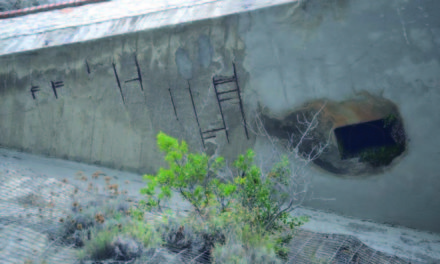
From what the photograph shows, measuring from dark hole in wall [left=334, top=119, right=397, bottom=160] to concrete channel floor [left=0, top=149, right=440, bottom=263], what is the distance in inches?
41.1

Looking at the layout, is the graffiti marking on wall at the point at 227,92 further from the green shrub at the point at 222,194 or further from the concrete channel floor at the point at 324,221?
the concrete channel floor at the point at 324,221

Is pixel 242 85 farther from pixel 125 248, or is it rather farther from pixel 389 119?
pixel 125 248

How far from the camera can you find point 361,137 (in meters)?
7.02

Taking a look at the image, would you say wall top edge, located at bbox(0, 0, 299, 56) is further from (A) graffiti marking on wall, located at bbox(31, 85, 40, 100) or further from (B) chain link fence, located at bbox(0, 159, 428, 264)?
(B) chain link fence, located at bbox(0, 159, 428, 264)

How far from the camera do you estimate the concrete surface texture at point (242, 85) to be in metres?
6.47

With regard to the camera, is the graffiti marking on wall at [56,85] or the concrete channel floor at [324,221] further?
the graffiti marking on wall at [56,85]

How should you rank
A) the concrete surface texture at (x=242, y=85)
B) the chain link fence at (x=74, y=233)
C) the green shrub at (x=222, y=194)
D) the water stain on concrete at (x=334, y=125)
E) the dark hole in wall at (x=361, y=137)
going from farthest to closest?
1. the dark hole in wall at (x=361, y=137)
2. the water stain on concrete at (x=334, y=125)
3. the concrete surface texture at (x=242, y=85)
4. the green shrub at (x=222, y=194)
5. the chain link fence at (x=74, y=233)

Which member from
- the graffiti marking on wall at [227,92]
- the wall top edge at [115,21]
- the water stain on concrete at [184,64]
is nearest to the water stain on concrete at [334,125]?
the graffiti marking on wall at [227,92]

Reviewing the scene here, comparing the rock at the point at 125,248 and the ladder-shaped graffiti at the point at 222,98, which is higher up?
the ladder-shaped graffiti at the point at 222,98

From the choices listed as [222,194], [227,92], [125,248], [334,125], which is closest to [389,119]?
[334,125]

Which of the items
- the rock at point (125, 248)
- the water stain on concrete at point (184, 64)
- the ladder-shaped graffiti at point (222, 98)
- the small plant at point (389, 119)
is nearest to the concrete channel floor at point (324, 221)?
the ladder-shaped graffiti at point (222, 98)

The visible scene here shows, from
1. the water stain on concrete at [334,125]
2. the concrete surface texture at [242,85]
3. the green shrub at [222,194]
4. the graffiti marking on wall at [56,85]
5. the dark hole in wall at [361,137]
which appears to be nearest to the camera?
the green shrub at [222,194]

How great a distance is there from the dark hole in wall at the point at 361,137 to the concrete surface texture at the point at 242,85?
33 centimetres

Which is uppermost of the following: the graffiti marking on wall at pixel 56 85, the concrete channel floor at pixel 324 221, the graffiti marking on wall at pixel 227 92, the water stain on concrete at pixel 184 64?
the water stain on concrete at pixel 184 64
